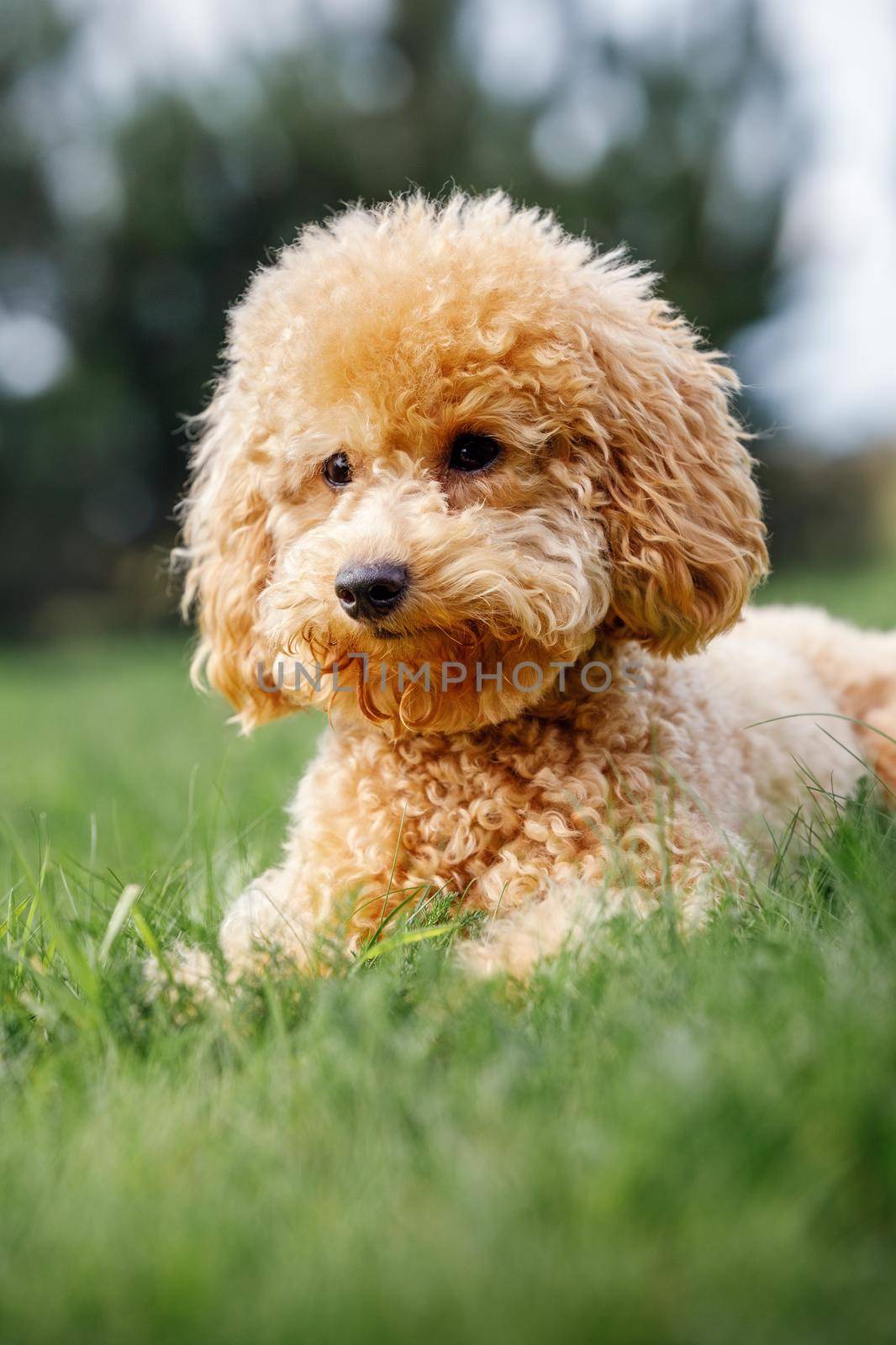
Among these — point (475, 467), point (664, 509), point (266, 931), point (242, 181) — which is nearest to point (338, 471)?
point (475, 467)

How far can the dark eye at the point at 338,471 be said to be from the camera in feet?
8.45

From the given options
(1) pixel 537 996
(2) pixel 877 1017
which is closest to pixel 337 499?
(1) pixel 537 996

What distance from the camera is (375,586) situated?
224 centimetres

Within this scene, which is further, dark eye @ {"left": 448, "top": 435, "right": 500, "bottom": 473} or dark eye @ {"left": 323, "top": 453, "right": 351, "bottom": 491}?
dark eye @ {"left": 323, "top": 453, "right": 351, "bottom": 491}

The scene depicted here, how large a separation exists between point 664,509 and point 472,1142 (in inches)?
56.9

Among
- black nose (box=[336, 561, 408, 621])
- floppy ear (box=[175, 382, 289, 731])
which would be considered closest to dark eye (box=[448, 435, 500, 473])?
black nose (box=[336, 561, 408, 621])

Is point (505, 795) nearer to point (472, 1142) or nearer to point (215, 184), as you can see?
point (472, 1142)

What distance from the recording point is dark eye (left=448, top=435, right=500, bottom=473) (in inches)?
96.8

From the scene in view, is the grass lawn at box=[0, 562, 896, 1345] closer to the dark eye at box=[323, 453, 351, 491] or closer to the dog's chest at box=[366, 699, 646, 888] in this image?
the dog's chest at box=[366, 699, 646, 888]

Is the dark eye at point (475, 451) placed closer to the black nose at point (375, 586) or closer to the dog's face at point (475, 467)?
the dog's face at point (475, 467)

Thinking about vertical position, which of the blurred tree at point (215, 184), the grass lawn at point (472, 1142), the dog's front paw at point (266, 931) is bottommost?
the grass lawn at point (472, 1142)

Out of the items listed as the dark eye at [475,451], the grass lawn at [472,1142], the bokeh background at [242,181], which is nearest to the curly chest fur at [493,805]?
the grass lawn at [472,1142]

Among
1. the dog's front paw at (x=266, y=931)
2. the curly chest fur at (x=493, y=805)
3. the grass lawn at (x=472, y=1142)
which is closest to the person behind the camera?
the grass lawn at (x=472, y=1142)

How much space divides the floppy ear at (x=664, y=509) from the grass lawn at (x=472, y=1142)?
605 mm
